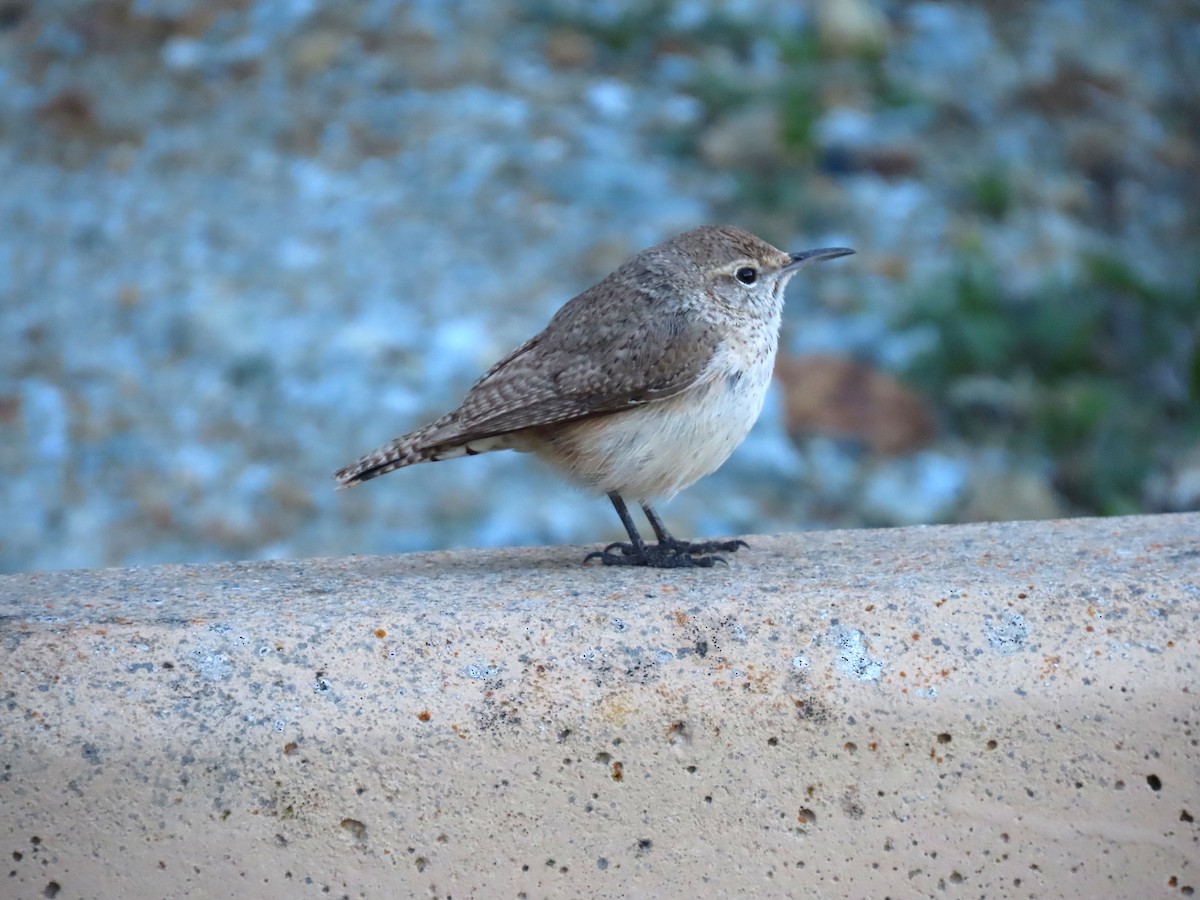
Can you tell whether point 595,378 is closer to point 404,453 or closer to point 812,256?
point 404,453

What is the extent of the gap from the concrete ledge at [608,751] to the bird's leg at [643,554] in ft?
2.54

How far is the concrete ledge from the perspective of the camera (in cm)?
310

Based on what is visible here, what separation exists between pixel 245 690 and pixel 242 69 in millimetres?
6493

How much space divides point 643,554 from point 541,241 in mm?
3828

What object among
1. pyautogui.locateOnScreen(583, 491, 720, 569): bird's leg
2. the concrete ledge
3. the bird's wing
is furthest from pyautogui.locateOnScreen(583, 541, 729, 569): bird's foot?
the concrete ledge

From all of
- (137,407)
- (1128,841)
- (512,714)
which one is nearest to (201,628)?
(512,714)

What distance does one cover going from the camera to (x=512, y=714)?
3199 mm

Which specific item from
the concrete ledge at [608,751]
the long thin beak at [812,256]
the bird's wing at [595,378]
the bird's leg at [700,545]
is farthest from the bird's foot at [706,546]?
the concrete ledge at [608,751]

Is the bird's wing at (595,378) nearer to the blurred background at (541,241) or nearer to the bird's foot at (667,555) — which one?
the bird's foot at (667,555)

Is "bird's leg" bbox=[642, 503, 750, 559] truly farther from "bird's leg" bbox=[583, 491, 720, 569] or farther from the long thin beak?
the long thin beak

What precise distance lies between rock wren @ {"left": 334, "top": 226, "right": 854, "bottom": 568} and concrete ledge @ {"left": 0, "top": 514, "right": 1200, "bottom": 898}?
875 millimetres

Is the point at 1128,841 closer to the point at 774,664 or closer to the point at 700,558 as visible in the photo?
the point at 774,664

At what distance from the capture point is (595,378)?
13.6 ft

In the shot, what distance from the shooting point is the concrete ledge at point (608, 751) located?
3.10 m
